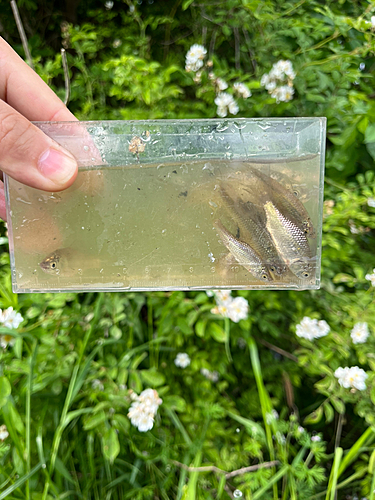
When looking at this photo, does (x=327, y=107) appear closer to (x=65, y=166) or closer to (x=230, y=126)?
(x=230, y=126)

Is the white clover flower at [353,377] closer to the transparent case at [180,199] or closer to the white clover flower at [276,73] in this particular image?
the transparent case at [180,199]

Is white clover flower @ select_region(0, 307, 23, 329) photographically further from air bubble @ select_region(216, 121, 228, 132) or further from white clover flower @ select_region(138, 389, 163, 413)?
air bubble @ select_region(216, 121, 228, 132)

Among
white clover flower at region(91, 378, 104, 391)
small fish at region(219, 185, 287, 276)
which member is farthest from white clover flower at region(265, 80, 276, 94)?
white clover flower at region(91, 378, 104, 391)

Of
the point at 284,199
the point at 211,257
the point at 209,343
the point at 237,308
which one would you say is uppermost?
the point at 284,199

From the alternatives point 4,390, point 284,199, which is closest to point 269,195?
point 284,199

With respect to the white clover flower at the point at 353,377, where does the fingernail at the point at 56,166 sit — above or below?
above

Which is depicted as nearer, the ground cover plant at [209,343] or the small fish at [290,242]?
the small fish at [290,242]

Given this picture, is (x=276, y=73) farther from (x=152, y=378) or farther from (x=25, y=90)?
(x=152, y=378)

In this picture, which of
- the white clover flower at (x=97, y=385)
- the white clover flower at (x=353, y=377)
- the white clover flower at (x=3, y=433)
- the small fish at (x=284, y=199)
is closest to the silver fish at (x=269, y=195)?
the small fish at (x=284, y=199)
